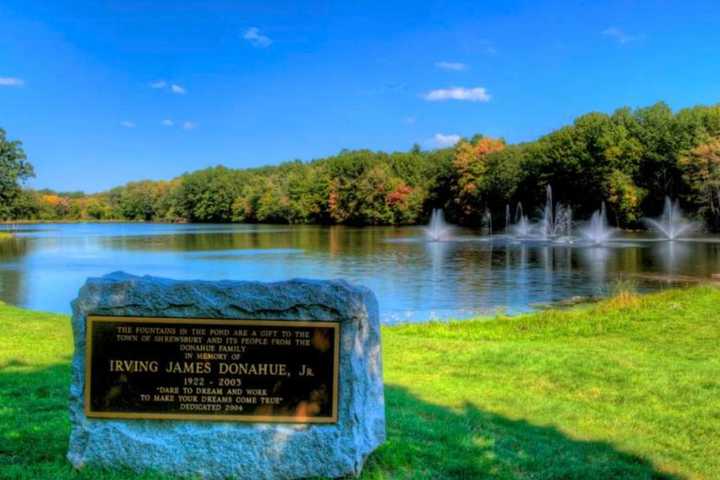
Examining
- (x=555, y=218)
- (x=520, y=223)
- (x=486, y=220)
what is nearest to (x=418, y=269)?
(x=555, y=218)

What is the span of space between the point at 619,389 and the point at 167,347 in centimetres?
533

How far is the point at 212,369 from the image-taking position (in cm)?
462

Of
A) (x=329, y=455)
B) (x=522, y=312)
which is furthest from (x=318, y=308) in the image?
(x=522, y=312)

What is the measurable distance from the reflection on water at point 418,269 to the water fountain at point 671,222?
15.9m

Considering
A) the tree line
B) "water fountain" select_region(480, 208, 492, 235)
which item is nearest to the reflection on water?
the tree line

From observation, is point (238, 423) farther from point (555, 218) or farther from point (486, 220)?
point (486, 220)

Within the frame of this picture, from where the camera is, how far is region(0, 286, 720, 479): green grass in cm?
478

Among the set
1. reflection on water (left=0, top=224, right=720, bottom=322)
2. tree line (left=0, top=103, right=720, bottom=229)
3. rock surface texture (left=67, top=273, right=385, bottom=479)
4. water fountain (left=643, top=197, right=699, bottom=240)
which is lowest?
reflection on water (left=0, top=224, right=720, bottom=322)

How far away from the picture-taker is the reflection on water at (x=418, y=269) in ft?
68.0

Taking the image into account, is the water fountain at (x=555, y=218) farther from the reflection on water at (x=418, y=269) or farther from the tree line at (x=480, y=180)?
the reflection on water at (x=418, y=269)

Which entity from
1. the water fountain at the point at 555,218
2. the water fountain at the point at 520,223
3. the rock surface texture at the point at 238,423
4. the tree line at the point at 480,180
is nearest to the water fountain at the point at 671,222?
the tree line at the point at 480,180

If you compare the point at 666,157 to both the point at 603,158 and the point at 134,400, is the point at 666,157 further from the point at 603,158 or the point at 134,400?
the point at 134,400

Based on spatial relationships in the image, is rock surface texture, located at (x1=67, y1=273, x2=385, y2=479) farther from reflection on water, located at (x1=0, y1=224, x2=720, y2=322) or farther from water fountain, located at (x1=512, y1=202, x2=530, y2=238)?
water fountain, located at (x1=512, y1=202, x2=530, y2=238)

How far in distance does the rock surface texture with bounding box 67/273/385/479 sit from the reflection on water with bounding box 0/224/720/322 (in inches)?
478
